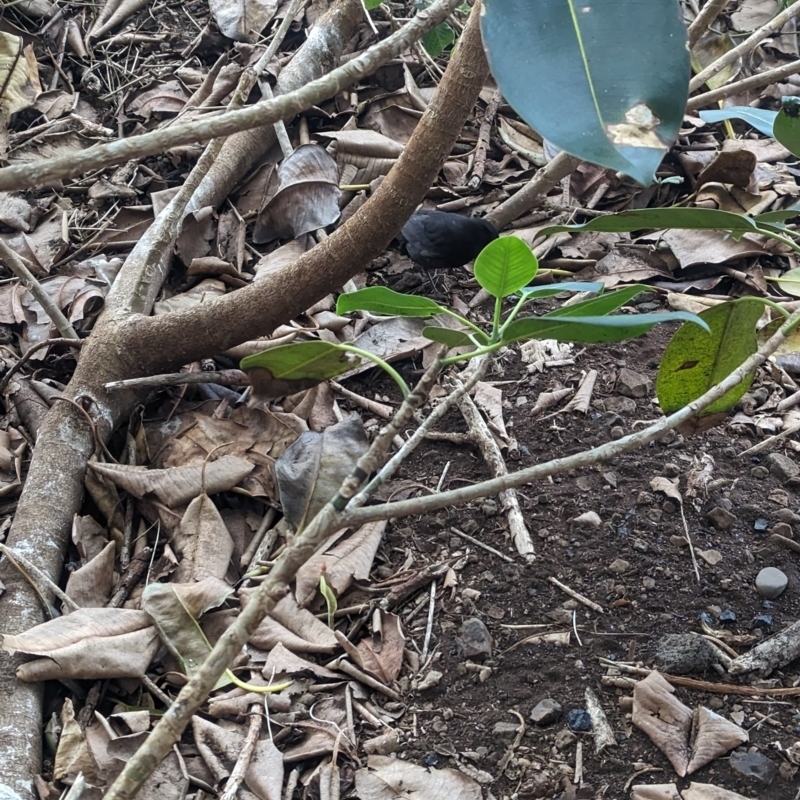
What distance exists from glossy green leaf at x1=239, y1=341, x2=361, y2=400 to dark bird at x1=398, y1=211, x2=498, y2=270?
0.81 metres

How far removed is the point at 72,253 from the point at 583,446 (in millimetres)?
1631

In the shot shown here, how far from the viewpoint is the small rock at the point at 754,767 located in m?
1.14

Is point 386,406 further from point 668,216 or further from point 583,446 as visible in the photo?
point 668,216

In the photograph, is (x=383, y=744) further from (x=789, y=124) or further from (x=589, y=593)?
(x=789, y=124)

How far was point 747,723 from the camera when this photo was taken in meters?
1.21

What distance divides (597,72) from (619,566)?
97cm

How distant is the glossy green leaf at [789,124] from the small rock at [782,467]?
2.24ft

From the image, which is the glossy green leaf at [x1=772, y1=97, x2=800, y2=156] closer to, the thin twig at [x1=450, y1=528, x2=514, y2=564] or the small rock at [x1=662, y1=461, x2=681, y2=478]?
the small rock at [x1=662, y1=461, x2=681, y2=478]

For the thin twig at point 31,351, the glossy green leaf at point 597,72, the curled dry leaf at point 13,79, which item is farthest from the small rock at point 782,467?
the curled dry leaf at point 13,79

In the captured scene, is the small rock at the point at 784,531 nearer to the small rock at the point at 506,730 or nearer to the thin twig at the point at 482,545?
the thin twig at the point at 482,545

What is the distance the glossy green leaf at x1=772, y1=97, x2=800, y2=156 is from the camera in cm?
125

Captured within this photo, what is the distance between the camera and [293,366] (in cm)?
135

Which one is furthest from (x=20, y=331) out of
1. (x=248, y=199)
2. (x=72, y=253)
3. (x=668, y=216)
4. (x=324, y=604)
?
(x=668, y=216)

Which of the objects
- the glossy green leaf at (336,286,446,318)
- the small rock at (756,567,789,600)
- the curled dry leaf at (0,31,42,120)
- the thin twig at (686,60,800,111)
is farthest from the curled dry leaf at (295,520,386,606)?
the curled dry leaf at (0,31,42,120)
